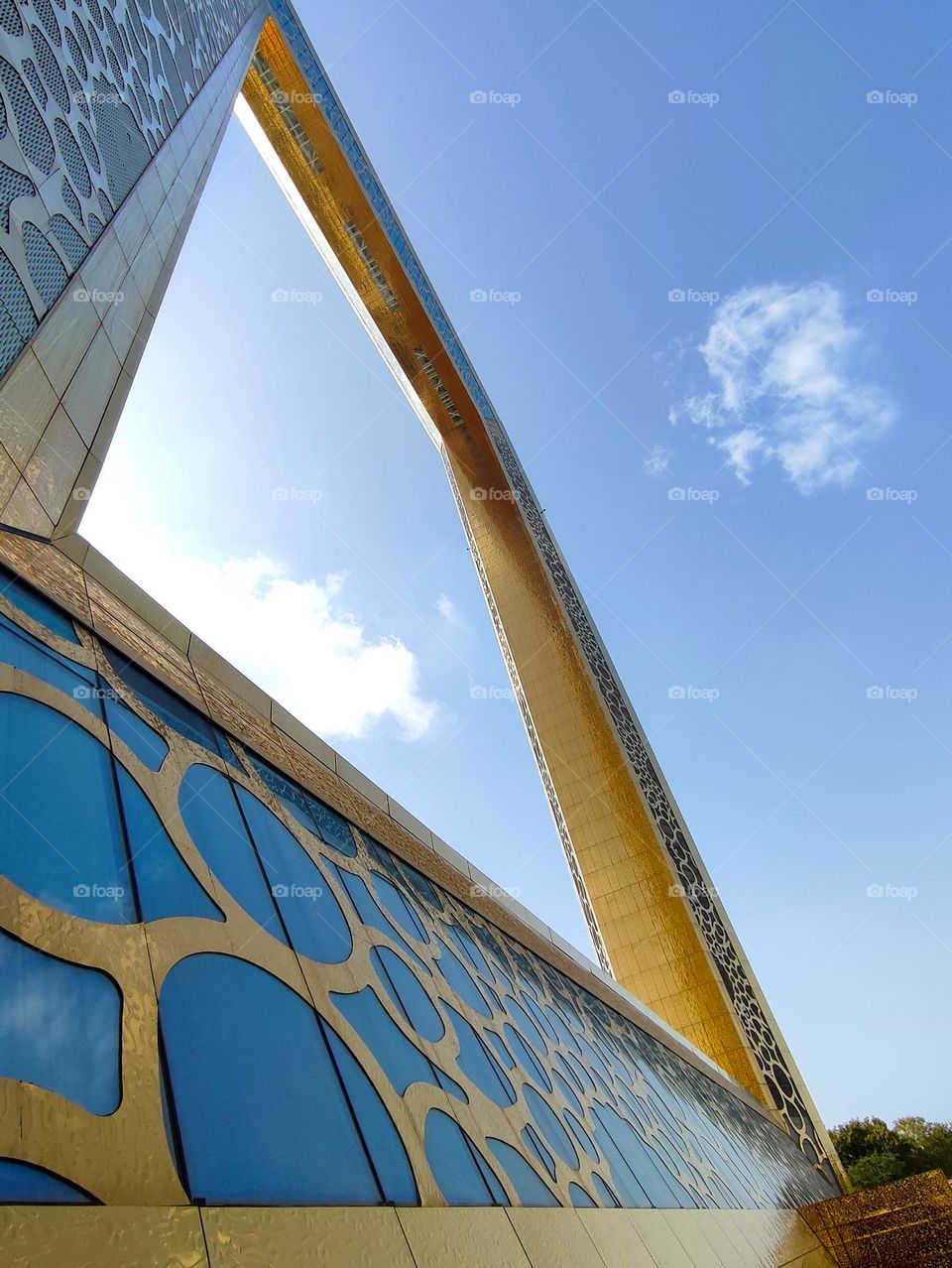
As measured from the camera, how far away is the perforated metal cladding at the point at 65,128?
3.92m

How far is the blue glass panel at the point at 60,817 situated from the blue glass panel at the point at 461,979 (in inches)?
111

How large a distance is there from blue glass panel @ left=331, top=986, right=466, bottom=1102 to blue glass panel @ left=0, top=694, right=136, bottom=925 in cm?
117

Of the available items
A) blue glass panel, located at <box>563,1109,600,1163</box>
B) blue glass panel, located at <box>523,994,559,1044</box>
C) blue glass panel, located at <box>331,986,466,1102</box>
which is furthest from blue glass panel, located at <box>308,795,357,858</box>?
blue glass panel, located at <box>523,994,559,1044</box>

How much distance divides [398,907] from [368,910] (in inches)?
27.3

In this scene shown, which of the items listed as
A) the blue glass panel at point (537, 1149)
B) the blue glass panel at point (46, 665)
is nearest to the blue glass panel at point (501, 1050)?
the blue glass panel at point (537, 1149)

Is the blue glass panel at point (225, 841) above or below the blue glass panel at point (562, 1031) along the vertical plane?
above

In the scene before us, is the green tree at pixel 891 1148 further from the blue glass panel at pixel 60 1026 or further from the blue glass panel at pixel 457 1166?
the blue glass panel at pixel 60 1026

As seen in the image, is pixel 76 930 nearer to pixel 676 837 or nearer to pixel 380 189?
pixel 676 837

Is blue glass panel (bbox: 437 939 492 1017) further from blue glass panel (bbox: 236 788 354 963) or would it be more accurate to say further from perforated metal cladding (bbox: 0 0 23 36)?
perforated metal cladding (bbox: 0 0 23 36)

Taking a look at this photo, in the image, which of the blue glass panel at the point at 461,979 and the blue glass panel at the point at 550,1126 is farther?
the blue glass panel at the point at 461,979

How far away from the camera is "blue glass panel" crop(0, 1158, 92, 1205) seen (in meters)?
1.37

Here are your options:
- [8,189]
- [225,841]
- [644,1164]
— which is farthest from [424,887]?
[8,189]

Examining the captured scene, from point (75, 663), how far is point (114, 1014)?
1774 millimetres

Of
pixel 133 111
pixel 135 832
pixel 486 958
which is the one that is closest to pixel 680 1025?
pixel 486 958
